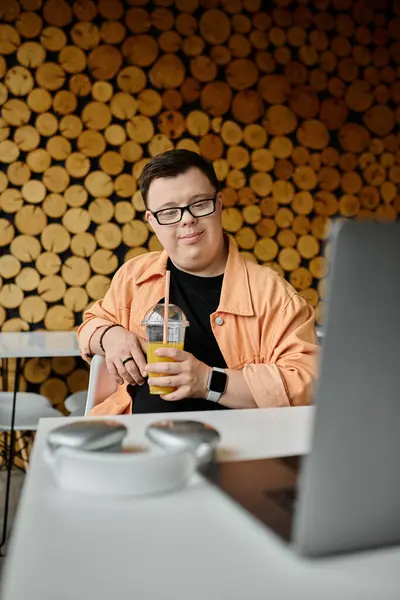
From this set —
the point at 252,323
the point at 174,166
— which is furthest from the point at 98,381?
the point at 174,166

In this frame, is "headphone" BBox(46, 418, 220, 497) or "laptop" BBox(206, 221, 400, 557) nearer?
"laptop" BBox(206, 221, 400, 557)

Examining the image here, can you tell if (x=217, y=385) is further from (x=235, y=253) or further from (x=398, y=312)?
(x=398, y=312)

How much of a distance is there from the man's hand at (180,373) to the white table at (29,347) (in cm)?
113

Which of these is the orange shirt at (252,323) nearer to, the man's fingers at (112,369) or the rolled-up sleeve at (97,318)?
the rolled-up sleeve at (97,318)

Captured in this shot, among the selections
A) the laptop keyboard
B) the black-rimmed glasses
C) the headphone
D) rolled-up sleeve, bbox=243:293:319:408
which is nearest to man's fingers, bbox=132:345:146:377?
rolled-up sleeve, bbox=243:293:319:408

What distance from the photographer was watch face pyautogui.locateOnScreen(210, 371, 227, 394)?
3.94 feet

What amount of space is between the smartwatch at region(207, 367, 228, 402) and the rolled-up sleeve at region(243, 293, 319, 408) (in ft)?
0.15

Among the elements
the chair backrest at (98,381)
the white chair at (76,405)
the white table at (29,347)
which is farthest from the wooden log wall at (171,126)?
the chair backrest at (98,381)

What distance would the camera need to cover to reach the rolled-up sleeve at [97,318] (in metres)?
1.46

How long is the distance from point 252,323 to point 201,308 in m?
0.16

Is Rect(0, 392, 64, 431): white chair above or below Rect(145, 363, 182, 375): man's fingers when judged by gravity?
below

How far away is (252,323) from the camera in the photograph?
139 centimetres

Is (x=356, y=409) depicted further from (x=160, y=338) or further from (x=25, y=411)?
(x=25, y=411)

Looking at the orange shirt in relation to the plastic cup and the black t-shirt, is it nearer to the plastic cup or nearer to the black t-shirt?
the black t-shirt
